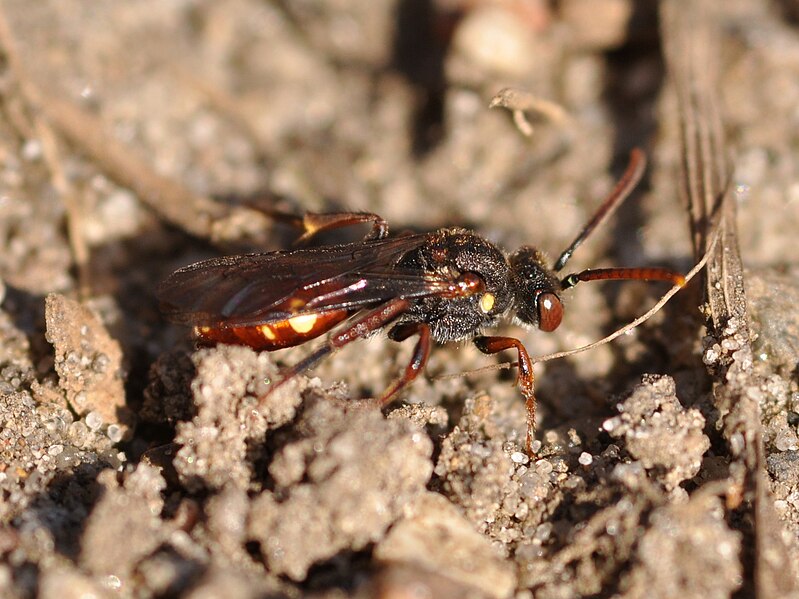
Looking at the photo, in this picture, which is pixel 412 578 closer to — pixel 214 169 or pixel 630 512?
pixel 630 512

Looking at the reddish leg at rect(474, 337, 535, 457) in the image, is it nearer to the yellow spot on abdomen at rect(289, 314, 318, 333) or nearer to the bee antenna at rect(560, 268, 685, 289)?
the bee antenna at rect(560, 268, 685, 289)

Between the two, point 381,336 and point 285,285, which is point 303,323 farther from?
point 381,336

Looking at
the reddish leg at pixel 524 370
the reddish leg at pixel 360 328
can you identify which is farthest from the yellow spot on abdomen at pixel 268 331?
the reddish leg at pixel 524 370

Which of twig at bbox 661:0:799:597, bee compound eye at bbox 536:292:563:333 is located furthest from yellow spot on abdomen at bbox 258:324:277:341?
twig at bbox 661:0:799:597

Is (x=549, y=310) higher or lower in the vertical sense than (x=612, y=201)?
lower

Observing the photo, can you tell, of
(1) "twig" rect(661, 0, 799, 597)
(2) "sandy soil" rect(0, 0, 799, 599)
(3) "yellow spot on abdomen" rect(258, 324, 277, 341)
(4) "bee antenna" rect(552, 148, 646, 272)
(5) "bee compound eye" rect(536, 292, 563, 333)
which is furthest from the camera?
(4) "bee antenna" rect(552, 148, 646, 272)

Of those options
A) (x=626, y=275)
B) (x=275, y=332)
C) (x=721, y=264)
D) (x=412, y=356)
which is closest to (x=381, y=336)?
(x=412, y=356)
